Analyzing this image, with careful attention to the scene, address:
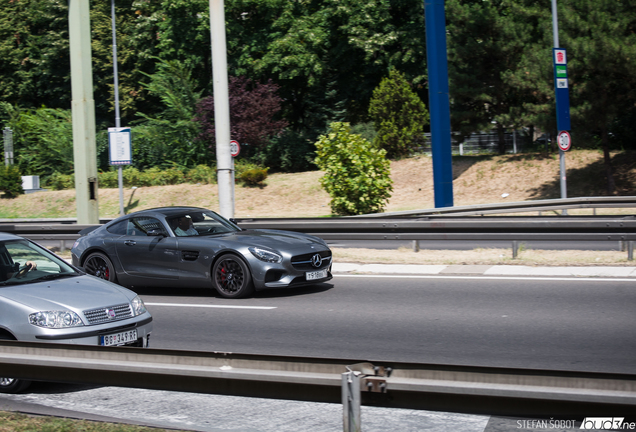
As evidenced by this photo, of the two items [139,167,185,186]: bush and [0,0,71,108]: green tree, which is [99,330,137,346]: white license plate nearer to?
[139,167,185,186]: bush

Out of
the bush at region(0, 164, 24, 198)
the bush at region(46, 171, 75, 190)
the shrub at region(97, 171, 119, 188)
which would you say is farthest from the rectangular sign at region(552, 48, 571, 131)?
the bush at region(0, 164, 24, 198)

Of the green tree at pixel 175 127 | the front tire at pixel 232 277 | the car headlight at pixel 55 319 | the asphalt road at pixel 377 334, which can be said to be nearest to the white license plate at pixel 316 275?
the asphalt road at pixel 377 334

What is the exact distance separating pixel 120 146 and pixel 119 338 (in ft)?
81.0

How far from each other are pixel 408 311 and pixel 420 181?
23.1 m

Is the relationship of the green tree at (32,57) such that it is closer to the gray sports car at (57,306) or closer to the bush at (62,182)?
the bush at (62,182)

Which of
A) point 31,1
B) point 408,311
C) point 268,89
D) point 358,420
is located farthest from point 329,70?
point 358,420

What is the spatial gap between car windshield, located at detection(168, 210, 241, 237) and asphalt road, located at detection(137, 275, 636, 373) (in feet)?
3.30

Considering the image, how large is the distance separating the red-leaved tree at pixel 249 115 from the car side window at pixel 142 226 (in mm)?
23864

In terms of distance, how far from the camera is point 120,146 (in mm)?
29406

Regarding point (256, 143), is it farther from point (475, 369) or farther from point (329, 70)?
point (475, 369)

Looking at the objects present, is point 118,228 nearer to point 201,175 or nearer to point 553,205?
point 553,205

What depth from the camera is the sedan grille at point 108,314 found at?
5.93 meters

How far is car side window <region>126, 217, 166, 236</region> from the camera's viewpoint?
1059 cm

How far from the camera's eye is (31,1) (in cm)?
5075
